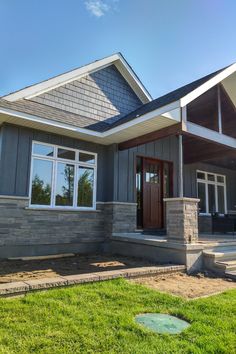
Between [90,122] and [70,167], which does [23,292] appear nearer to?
[70,167]

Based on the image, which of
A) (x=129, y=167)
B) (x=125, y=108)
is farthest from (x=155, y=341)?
(x=125, y=108)

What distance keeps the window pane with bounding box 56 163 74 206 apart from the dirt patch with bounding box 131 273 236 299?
3367mm

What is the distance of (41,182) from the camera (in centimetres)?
705

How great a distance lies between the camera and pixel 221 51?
861 centimetres

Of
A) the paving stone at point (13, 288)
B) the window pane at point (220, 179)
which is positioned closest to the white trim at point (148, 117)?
the paving stone at point (13, 288)

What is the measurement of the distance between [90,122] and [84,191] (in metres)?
1.99

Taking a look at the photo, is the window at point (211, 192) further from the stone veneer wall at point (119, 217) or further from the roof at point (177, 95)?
the roof at point (177, 95)

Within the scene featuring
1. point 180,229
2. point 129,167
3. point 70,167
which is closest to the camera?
point 180,229

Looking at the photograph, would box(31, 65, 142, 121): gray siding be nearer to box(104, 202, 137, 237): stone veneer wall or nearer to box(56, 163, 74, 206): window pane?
box(56, 163, 74, 206): window pane

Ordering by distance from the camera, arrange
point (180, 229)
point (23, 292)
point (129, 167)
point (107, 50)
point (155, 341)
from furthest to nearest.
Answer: point (107, 50) < point (129, 167) < point (180, 229) < point (23, 292) < point (155, 341)

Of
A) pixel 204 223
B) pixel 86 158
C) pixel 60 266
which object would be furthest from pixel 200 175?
pixel 60 266

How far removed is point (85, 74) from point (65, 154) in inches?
117

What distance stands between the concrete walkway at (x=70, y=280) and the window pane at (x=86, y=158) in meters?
3.83

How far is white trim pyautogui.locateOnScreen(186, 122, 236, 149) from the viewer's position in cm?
673
